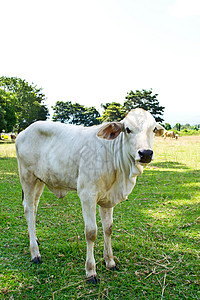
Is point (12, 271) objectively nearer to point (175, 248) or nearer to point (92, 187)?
point (92, 187)

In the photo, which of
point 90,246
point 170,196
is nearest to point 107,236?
point 90,246

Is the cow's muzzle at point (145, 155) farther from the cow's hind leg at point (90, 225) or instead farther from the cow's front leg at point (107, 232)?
the cow's front leg at point (107, 232)

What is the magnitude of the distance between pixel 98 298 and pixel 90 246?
21.7 inches

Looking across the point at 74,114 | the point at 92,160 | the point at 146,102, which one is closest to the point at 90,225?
the point at 92,160

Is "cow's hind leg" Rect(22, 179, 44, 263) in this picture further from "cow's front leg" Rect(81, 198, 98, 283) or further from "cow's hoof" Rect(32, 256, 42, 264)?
"cow's front leg" Rect(81, 198, 98, 283)

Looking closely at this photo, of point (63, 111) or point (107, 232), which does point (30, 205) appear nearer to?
point (107, 232)

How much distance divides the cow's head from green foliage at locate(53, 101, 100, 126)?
70.4 metres

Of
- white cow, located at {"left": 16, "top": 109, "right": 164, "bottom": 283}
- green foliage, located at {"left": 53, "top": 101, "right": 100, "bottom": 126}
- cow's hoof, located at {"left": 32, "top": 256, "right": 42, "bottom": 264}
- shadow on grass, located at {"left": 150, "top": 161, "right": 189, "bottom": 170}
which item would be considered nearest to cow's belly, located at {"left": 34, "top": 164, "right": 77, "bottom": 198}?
white cow, located at {"left": 16, "top": 109, "right": 164, "bottom": 283}

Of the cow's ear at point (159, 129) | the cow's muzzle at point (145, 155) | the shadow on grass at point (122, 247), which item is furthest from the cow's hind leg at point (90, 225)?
the cow's ear at point (159, 129)

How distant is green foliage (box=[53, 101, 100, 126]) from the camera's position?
73188 millimetres

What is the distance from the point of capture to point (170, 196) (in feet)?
19.6

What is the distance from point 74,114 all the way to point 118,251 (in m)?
72.0

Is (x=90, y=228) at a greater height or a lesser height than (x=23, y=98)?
lesser

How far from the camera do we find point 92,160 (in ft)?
9.44
